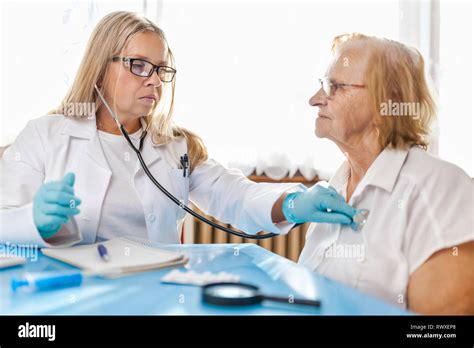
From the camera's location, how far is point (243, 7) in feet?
8.05

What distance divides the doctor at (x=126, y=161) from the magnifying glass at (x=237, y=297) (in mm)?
506

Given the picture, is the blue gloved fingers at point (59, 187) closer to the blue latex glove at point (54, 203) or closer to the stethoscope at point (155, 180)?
the blue latex glove at point (54, 203)

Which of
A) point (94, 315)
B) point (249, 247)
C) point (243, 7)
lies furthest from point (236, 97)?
point (94, 315)

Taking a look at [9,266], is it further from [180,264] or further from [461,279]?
[461,279]

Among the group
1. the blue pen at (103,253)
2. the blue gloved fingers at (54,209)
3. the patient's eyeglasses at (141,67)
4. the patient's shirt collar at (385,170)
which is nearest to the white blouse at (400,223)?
the patient's shirt collar at (385,170)

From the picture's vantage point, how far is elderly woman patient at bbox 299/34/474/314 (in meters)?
0.93

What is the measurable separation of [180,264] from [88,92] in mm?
749

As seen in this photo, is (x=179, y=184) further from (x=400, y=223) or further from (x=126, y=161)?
(x=400, y=223)

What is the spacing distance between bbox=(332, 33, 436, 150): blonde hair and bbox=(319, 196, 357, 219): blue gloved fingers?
0.59ft

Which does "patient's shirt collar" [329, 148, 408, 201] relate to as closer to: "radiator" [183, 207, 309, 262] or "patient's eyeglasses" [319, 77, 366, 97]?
"patient's eyeglasses" [319, 77, 366, 97]

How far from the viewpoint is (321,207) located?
114 cm

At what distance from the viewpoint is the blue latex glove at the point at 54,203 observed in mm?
1068

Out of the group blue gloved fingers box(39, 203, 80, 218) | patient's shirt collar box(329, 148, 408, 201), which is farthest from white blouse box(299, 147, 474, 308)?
blue gloved fingers box(39, 203, 80, 218)
